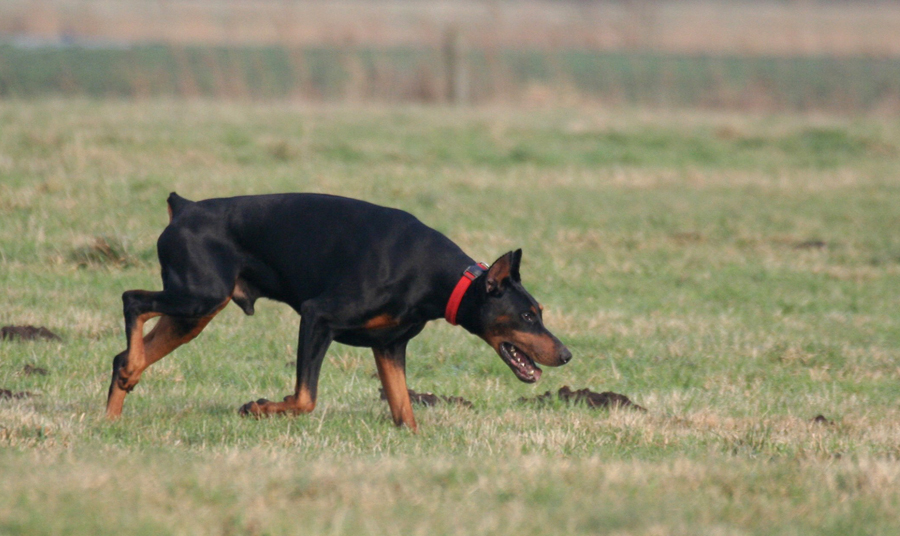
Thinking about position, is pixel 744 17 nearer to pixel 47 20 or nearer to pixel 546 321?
pixel 47 20

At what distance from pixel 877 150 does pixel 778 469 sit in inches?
559

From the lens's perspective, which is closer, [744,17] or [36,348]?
[36,348]

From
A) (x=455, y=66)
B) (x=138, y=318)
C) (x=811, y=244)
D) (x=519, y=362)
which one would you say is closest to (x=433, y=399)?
(x=519, y=362)

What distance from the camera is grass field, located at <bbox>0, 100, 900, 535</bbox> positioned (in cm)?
425

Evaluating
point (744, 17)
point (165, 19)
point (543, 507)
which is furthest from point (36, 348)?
point (744, 17)

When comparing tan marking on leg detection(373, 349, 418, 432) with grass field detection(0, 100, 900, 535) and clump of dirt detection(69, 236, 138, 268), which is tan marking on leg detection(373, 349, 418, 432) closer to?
grass field detection(0, 100, 900, 535)

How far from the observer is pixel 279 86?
2225 cm

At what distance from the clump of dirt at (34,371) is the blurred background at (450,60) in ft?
42.5

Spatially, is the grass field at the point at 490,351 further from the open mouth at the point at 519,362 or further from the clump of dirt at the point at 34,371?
the open mouth at the point at 519,362

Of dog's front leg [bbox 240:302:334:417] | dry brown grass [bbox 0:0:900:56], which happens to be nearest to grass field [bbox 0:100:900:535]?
dog's front leg [bbox 240:302:334:417]

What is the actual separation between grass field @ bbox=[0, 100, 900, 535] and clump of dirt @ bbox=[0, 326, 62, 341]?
0.51 feet

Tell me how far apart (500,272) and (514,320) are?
0.84ft

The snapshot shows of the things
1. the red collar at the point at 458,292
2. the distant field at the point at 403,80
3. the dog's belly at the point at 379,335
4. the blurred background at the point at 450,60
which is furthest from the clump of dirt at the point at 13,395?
the blurred background at the point at 450,60

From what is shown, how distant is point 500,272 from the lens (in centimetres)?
570
